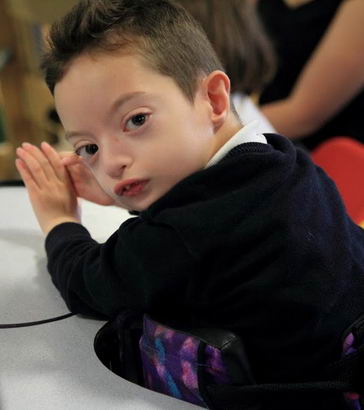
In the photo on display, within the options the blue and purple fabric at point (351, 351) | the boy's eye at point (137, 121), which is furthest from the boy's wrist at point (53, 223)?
the blue and purple fabric at point (351, 351)

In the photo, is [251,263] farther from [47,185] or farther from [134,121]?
[47,185]

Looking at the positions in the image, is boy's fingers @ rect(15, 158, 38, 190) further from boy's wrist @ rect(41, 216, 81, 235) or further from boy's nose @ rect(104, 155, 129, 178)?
boy's nose @ rect(104, 155, 129, 178)

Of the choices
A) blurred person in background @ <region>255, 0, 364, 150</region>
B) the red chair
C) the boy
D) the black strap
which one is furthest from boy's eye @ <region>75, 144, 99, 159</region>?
blurred person in background @ <region>255, 0, 364, 150</region>

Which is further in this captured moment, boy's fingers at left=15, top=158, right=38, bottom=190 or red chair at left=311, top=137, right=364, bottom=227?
red chair at left=311, top=137, right=364, bottom=227

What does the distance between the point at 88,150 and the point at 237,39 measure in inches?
28.3

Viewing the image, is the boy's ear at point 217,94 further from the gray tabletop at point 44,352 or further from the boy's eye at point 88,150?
the gray tabletop at point 44,352

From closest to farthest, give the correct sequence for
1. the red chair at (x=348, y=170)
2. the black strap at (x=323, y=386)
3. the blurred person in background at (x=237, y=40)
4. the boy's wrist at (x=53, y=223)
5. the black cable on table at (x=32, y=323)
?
1. the black strap at (x=323, y=386)
2. the black cable on table at (x=32, y=323)
3. the boy's wrist at (x=53, y=223)
4. the red chair at (x=348, y=170)
5. the blurred person in background at (x=237, y=40)

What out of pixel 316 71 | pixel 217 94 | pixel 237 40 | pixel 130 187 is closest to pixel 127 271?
pixel 130 187

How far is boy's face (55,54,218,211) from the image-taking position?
1.63 feet

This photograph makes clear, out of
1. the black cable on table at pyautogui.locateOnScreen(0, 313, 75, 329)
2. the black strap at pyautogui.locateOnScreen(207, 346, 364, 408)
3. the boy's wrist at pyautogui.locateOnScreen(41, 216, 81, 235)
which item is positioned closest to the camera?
the black strap at pyautogui.locateOnScreen(207, 346, 364, 408)

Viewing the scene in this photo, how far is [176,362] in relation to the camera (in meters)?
0.50

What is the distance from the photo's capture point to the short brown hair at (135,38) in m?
0.51

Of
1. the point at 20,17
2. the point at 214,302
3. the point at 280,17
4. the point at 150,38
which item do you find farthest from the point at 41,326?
the point at 20,17

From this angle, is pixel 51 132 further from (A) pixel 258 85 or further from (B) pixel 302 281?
(B) pixel 302 281
